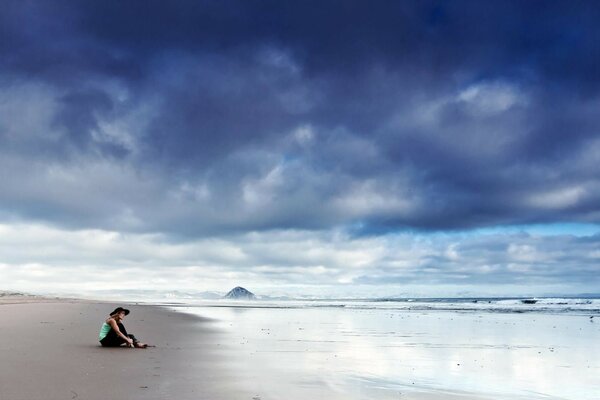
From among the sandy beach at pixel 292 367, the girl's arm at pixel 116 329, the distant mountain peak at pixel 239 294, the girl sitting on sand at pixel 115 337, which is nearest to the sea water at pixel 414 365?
the sandy beach at pixel 292 367

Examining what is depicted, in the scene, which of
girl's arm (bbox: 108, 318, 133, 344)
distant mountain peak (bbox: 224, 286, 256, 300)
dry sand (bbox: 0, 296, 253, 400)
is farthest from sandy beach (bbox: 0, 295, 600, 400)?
distant mountain peak (bbox: 224, 286, 256, 300)

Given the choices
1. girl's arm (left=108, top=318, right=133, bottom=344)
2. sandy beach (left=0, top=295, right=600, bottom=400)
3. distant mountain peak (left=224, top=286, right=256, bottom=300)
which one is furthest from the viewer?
distant mountain peak (left=224, top=286, right=256, bottom=300)

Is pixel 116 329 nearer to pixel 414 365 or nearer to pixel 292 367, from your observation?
pixel 292 367

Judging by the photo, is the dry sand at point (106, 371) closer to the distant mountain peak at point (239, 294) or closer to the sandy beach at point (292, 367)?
the sandy beach at point (292, 367)

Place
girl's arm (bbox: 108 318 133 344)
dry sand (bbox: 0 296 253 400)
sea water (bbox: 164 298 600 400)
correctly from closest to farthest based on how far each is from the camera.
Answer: dry sand (bbox: 0 296 253 400) → sea water (bbox: 164 298 600 400) → girl's arm (bbox: 108 318 133 344)

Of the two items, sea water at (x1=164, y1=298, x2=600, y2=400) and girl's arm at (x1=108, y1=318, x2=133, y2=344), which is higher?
girl's arm at (x1=108, y1=318, x2=133, y2=344)

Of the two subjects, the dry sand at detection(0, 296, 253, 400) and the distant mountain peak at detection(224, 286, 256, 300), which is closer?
the dry sand at detection(0, 296, 253, 400)

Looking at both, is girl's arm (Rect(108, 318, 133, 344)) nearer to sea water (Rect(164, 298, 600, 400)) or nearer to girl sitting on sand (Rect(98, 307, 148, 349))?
girl sitting on sand (Rect(98, 307, 148, 349))

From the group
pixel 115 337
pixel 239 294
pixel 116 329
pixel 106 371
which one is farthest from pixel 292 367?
pixel 239 294

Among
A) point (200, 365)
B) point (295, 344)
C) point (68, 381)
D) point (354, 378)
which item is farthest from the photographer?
point (295, 344)

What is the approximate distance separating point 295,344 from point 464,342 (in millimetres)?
6296

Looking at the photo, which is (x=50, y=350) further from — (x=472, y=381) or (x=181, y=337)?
(x=472, y=381)

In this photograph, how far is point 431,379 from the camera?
11719 mm

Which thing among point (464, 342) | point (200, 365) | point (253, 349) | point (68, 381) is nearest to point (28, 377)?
point (68, 381)
